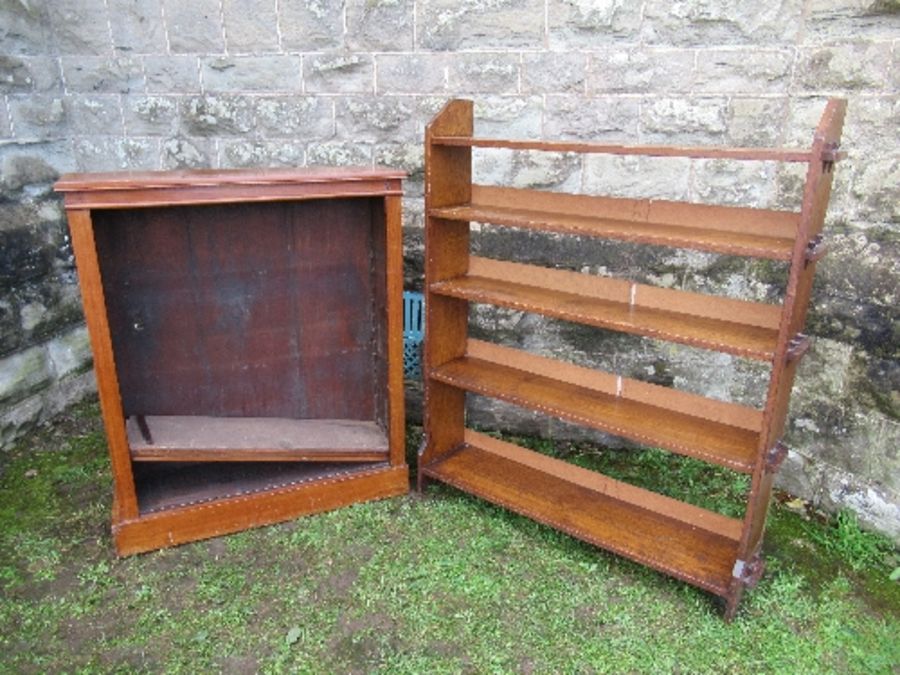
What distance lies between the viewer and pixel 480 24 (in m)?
3.37

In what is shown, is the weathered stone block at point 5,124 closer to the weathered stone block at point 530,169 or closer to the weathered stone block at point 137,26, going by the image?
the weathered stone block at point 137,26

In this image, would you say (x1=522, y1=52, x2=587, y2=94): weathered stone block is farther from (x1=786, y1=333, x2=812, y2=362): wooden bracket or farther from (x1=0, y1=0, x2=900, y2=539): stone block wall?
(x1=786, y1=333, x2=812, y2=362): wooden bracket

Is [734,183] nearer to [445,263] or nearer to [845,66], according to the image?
[845,66]

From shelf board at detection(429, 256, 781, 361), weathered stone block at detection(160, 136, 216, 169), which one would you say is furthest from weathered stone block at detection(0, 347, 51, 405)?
shelf board at detection(429, 256, 781, 361)

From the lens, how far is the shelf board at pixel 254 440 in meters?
3.02

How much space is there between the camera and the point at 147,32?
12.5 ft

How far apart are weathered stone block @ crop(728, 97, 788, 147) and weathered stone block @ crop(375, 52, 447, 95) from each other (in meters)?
1.35

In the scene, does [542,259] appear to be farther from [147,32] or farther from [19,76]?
[19,76]

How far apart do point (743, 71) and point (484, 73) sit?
1.15 metres

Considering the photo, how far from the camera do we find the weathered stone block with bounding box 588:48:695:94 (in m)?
3.13

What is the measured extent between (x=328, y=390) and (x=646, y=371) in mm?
1588

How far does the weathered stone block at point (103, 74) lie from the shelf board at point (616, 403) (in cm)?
235

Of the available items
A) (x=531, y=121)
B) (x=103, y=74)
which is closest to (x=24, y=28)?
(x=103, y=74)

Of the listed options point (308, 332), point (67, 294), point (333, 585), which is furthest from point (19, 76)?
point (333, 585)
